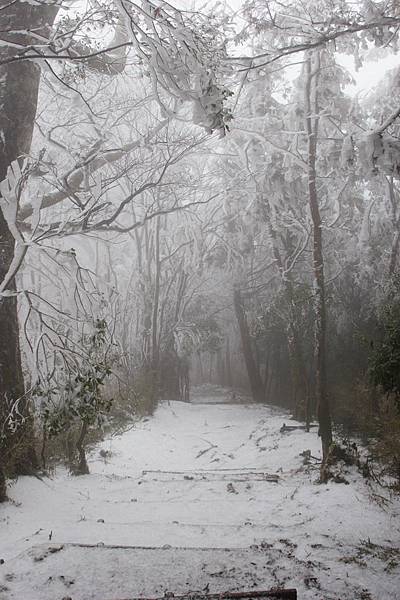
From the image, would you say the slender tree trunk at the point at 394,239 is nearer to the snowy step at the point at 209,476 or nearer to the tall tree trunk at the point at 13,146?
the snowy step at the point at 209,476

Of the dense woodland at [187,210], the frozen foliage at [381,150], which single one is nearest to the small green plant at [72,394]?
the dense woodland at [187,210]

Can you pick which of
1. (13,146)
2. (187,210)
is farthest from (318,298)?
(13,146)

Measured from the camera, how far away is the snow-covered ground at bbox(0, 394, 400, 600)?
3768 millimetres

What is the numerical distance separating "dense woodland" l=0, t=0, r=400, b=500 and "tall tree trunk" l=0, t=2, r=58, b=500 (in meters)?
0.03

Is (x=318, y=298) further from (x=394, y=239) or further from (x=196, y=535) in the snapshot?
(x=394, y=239)

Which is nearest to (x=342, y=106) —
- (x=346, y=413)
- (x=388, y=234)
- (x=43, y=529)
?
(x=388, y=234)

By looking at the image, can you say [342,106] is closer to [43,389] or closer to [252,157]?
[252,157]

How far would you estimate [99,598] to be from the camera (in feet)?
11.4

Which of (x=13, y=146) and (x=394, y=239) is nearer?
(x=13, y=146)

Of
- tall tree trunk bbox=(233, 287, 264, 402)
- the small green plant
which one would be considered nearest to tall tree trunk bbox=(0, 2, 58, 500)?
the small green plant

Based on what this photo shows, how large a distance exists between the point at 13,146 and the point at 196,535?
19.8 ft

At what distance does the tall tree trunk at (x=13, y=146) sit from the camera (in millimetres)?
6590

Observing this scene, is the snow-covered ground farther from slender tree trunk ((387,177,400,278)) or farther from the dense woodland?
slender tree trunk ((387,177,400,278))

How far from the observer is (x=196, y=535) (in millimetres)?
5113
